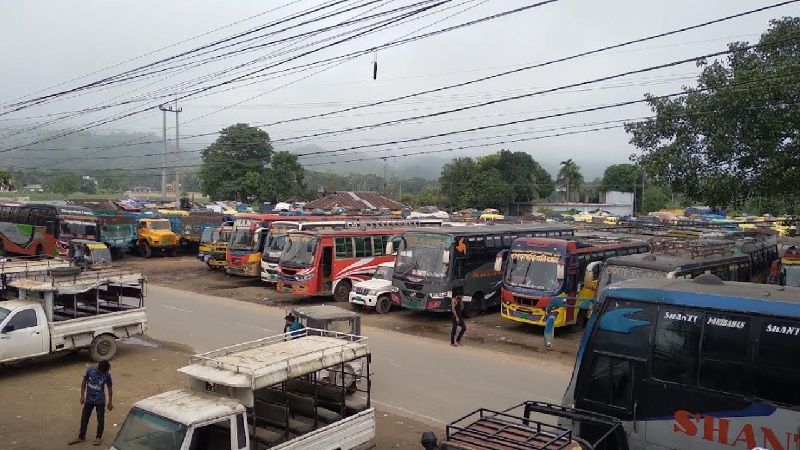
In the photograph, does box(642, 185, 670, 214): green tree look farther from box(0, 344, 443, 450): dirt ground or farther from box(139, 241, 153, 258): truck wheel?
box(0, 344, 443, 450): dirt ground

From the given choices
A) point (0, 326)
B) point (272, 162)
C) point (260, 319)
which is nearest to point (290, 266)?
point (260, 319)

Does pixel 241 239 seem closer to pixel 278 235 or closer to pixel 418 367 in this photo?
pixel 278 235

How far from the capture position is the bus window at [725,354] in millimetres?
7301

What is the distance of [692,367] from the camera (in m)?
7.56

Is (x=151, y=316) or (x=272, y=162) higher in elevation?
(x=272, y=162)

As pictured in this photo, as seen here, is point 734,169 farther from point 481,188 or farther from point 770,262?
point 481,188

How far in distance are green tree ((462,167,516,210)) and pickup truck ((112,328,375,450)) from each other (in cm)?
6684

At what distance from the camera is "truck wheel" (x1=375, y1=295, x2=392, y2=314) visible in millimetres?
21453

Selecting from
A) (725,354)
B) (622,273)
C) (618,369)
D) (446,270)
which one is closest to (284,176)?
(446,270)

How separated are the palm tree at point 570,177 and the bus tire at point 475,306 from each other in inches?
3038

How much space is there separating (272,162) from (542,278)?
196ft

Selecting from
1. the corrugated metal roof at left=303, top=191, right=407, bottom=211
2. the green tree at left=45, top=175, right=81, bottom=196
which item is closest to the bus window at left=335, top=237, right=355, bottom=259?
the corrugated metal roof at left=303, top=191, right=407, bottom=211

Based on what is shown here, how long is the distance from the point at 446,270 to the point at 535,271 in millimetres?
2820

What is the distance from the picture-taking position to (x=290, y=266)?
23.3 m
